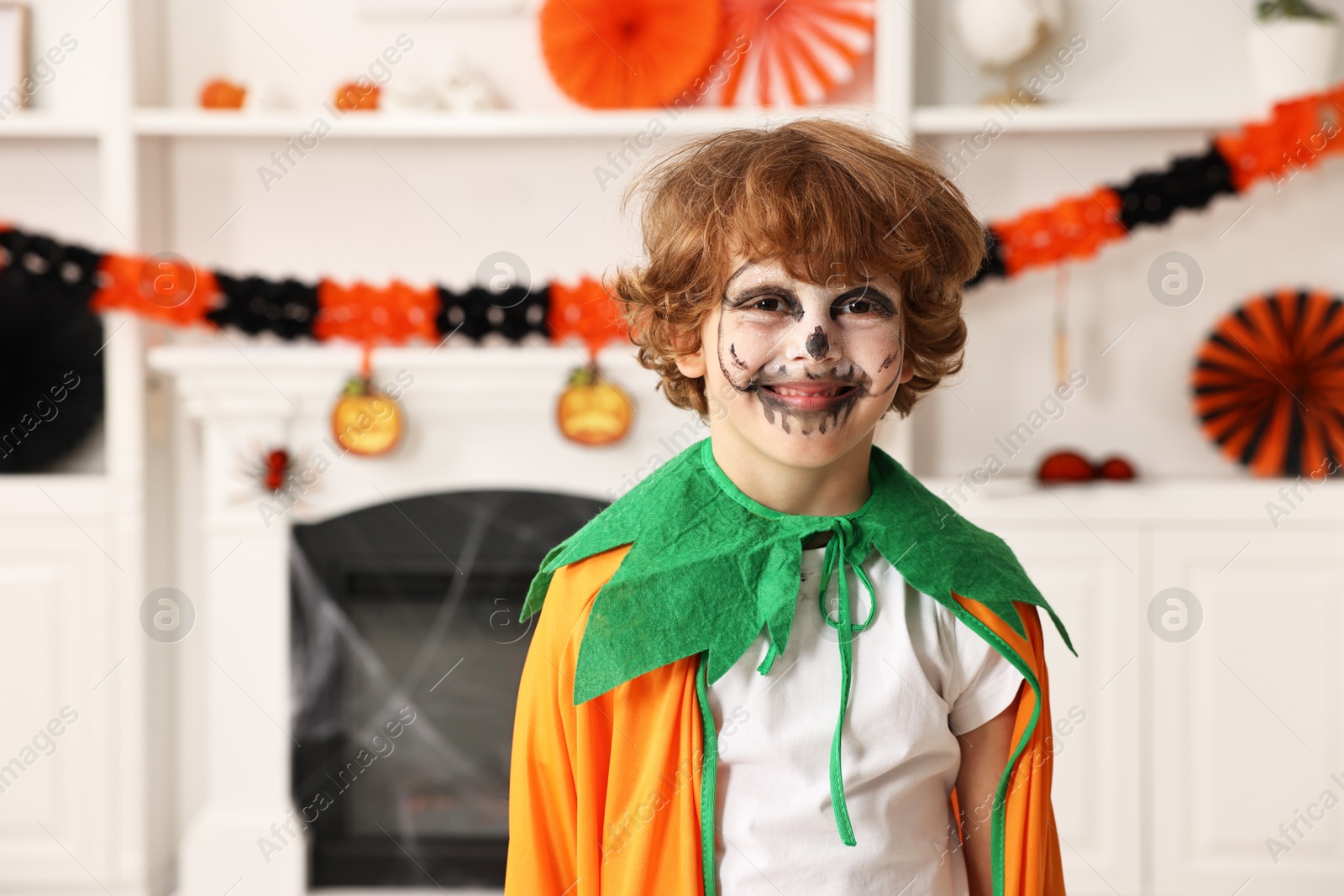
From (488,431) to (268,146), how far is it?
31.4 inches

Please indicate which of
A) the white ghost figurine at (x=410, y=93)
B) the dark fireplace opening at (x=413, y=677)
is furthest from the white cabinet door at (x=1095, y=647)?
the white ghost figurine at (x=410, y=93)

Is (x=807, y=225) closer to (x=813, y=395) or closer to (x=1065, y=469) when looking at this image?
(x=813, y=395)

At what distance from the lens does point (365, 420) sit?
2.25m

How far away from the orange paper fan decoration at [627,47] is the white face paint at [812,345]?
150 cm

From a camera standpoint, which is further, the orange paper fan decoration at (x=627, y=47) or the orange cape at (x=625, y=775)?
the orange paper fan decoration at (x=627, y=47)

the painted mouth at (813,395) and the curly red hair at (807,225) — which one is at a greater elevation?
the curly red hair at (807,225)

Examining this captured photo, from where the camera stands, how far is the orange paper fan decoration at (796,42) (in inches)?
89.6

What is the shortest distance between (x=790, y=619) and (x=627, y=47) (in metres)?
1.68

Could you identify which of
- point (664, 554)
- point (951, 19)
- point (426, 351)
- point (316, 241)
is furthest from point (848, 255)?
point (316, 241)

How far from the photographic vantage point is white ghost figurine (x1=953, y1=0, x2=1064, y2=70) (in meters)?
2.18

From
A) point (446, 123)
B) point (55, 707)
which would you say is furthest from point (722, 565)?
point (55, 707)

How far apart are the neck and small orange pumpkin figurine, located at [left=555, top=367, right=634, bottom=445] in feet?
4.21

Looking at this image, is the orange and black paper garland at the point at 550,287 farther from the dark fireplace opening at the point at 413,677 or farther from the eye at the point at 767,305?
the eye at the point at 767,305

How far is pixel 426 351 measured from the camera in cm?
223
